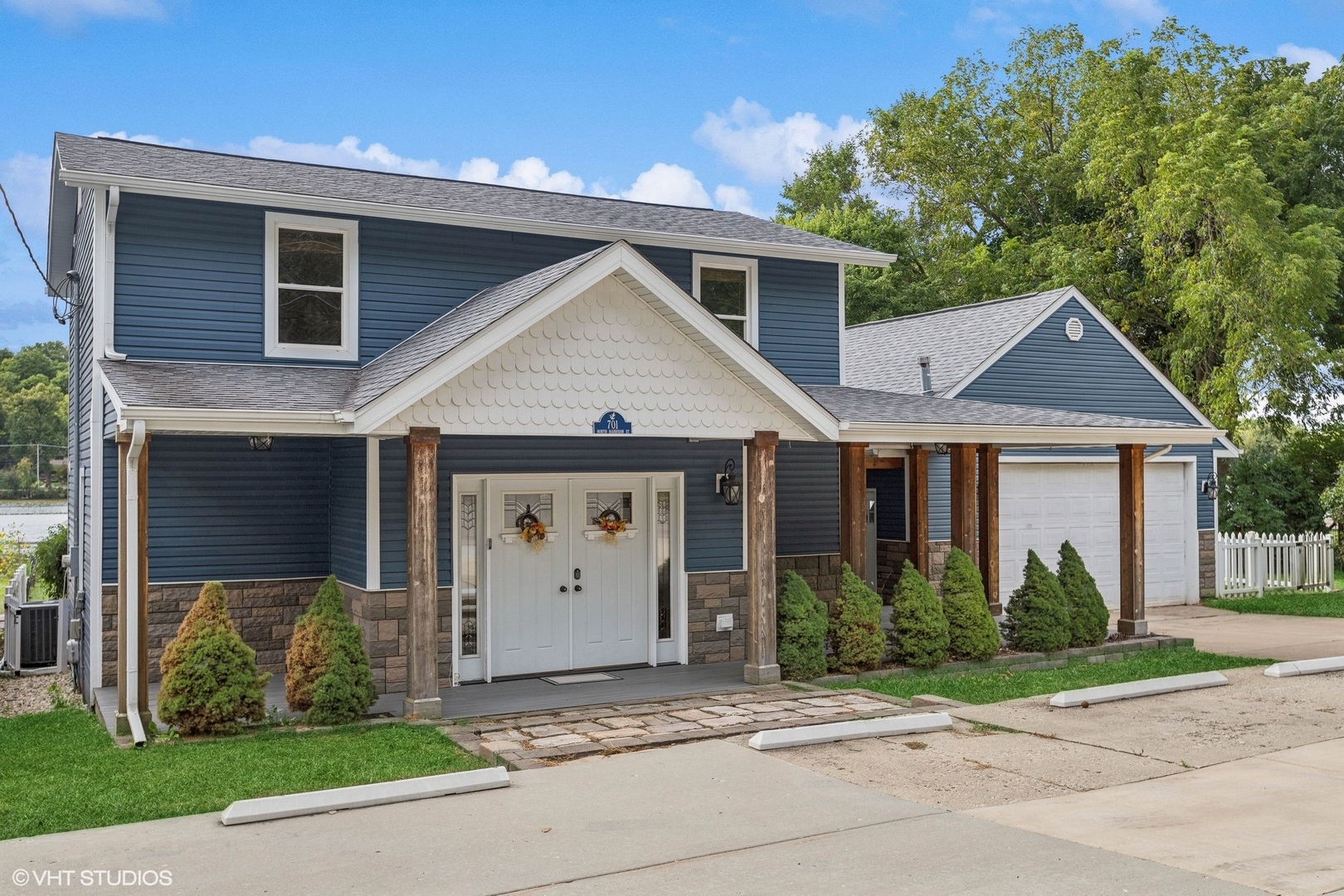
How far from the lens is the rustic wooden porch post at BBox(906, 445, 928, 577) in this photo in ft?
53.7

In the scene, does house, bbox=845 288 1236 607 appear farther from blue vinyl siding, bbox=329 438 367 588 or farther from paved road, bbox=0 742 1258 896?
paved road, bbox=0 742 1258 896

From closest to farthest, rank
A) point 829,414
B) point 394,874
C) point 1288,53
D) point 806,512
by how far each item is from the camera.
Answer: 1. point 394,874
2. point 829,414
3. point 806,512
4. point 1288,53

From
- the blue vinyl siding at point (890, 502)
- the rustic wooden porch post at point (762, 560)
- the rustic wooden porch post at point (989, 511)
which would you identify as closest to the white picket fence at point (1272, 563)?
the blue vinyl siding at point (890, 502)

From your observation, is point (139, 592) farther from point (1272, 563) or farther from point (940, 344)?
point (1272, 563)

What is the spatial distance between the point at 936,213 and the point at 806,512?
23.4m

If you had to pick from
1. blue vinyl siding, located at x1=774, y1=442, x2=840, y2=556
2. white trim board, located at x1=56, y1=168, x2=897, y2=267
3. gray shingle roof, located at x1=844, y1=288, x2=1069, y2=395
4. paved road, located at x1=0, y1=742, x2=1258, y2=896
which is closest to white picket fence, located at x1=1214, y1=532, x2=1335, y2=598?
gray shingle roof, located at x1=844, y1=288, x2=1069, y2=395

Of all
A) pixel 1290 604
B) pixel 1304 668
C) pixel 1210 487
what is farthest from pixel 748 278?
pixel 1290 604

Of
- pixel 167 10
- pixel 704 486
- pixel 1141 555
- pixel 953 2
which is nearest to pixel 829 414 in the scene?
pixel 704 486

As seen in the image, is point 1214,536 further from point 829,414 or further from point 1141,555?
point 829,414

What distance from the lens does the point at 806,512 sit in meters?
14.1

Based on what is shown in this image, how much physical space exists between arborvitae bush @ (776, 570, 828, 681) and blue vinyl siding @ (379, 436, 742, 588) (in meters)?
1.49

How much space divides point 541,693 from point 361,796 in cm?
392

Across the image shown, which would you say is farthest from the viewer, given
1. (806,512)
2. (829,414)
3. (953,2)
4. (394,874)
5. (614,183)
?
(614,183)

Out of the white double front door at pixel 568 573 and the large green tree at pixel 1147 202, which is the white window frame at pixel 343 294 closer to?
the white double front door at pixel 568 573
